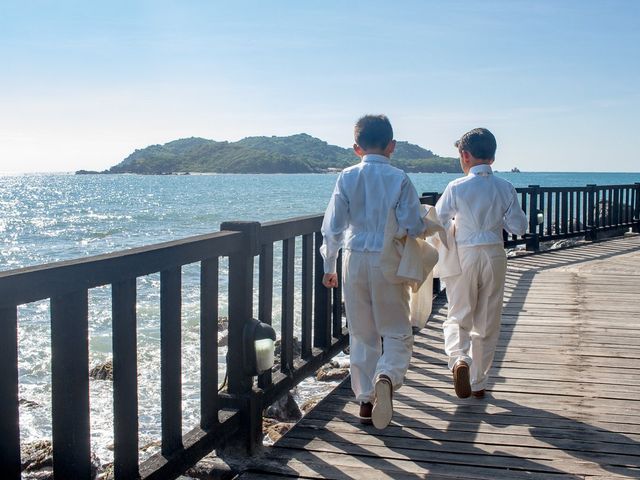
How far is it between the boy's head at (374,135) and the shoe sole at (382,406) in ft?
3.93

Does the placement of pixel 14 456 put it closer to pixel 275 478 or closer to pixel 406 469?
pixel 275 478

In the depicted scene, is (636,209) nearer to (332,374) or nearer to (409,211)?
(332,374)

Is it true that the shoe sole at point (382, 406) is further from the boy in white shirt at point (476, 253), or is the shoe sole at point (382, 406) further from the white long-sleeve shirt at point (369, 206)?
the boy in white shirt at point (476, 253)

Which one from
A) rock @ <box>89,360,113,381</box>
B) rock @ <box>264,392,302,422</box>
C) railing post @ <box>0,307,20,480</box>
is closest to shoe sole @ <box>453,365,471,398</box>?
rock @ <box>264,392,302,422</box>

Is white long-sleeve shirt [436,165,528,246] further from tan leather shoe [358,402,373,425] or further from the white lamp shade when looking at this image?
the white lamp shade

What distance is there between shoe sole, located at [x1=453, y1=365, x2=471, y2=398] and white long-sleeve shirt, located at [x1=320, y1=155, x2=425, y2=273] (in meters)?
1.07

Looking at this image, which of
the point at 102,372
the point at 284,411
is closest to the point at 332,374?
the point at 284,411

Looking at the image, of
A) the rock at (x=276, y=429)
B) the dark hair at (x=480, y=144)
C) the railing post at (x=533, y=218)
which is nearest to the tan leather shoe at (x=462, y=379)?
the dark hair at (x=480, y=144)

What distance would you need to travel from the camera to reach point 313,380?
9.28m

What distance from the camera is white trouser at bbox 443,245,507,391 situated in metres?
4.60

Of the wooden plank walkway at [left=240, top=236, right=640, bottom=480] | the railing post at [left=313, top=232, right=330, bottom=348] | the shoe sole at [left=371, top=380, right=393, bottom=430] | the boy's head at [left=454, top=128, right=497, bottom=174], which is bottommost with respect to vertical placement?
the wooden plank walkway at [left=240, top=236, right=640, bottom=480]

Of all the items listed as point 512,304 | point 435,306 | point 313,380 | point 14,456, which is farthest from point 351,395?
point 313,380

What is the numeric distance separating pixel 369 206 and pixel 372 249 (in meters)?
0.22

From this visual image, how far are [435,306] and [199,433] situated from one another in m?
4.87
